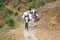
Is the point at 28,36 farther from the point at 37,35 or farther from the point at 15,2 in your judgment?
the point at 15,2

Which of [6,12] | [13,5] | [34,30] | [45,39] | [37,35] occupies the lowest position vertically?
[45,39]

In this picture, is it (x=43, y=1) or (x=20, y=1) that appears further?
(x=20, y=1)

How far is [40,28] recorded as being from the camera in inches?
699

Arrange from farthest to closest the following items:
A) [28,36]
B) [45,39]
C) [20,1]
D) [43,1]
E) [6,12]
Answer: [20,1] < [6,12] < [43,1] < [28,36] < [45,39]

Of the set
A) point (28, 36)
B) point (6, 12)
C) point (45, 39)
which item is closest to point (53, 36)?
point (45, 39)

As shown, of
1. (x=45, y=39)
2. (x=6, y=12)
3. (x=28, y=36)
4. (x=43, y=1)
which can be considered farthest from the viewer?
(x=6, y=12)

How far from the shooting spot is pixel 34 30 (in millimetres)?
17438

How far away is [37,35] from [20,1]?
1289 inches

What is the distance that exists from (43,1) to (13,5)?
63.9 feet

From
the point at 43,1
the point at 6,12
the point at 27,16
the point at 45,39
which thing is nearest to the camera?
the point at 45,39

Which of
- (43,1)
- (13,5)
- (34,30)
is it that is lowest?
(34,30)

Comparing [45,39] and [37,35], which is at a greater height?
[37,35]

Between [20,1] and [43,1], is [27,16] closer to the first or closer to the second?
[43,1]

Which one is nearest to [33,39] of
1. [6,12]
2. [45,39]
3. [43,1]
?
[45,39]
